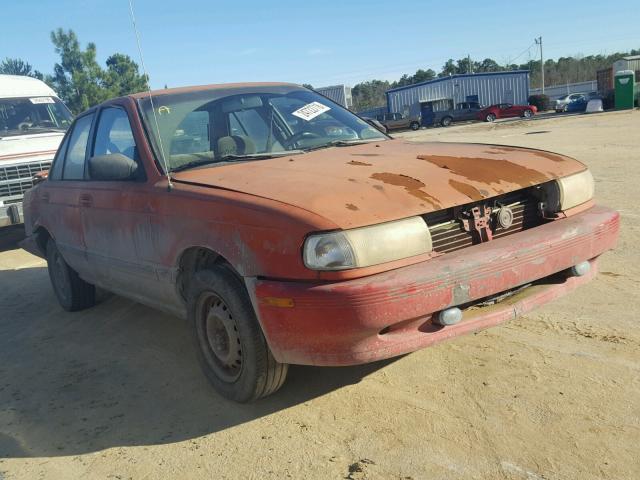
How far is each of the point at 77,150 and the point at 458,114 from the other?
132 ft

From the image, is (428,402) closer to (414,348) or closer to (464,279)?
(414,348)

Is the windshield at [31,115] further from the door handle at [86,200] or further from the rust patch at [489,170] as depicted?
the rust patch at [489,170]

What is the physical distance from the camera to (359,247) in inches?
102

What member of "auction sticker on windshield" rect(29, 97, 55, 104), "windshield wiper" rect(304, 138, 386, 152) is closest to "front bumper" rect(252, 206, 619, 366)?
"windshield wiper" rect(304, 138, 386, 152)

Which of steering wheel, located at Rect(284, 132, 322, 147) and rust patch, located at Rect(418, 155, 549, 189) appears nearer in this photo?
rust patch, located at Rect(418, 155, 549, 189)

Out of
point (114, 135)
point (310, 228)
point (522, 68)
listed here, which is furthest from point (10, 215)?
point (522, 68)

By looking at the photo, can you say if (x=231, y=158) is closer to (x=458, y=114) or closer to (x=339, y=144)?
(x=339, y=144)

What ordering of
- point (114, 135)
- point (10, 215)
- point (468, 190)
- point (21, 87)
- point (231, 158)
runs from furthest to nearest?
point (21, 87) → point (10, 215) → point (114, 135) → point (231, 158) → point (468, 190)

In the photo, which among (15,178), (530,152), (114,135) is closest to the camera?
(530,152)

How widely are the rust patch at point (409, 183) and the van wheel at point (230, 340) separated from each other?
2.90ft

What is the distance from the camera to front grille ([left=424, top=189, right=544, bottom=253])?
2.89 meters

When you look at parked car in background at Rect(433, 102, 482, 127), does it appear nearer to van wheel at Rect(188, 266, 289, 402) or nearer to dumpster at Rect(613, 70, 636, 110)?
dumpster at Rect(613, 70, 636, 110)

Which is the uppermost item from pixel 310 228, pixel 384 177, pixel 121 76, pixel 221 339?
pixel 121 76

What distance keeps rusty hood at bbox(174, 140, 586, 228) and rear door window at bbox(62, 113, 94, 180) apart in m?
1.68
